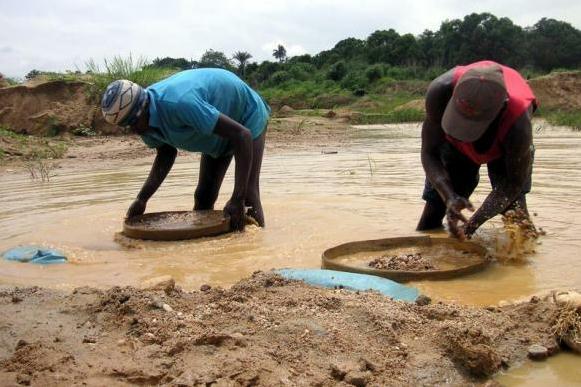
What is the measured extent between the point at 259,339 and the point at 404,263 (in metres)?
1.65

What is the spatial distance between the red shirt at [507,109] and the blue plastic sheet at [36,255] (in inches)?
102

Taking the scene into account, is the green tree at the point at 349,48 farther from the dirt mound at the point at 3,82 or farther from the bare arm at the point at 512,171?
the bare arm at the point at 512,171

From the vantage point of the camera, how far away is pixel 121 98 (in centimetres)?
444

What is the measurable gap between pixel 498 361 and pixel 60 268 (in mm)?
2753

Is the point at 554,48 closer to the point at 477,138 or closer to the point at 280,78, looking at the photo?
the point at 280,78

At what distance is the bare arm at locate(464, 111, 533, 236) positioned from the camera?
12.2ft

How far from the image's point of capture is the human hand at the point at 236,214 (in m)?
4.79

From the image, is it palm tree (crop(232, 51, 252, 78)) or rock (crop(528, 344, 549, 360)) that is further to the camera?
palm tree (crop(232, 51, 252, 78))

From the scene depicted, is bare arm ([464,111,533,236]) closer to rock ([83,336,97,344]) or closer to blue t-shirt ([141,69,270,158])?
blue t-shirt ([141,69,270,158])

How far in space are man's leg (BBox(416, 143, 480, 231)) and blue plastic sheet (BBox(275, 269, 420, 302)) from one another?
1598 millimetres

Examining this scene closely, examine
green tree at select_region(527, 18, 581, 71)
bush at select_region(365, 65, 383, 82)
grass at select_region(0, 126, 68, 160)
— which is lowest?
grass at select_region(0, 126, 68, 160)

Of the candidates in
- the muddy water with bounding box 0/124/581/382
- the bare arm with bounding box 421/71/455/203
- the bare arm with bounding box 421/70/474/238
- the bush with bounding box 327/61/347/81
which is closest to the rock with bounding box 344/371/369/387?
the muddy water with bounding box 0/124/581/382

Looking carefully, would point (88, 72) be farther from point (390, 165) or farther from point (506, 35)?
point (506, 35)

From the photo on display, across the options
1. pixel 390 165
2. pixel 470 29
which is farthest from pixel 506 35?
pixel 390 165
